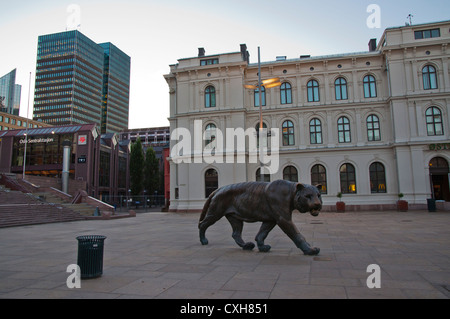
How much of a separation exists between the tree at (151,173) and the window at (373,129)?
4344 centimetres

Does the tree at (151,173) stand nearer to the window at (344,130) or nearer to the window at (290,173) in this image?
the window at (290,173)

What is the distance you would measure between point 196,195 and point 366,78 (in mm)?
21896

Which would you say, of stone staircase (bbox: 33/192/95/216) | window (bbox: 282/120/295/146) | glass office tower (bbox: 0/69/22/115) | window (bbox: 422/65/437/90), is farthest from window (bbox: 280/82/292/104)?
glass office tower (bbox: 0/69/22/115)

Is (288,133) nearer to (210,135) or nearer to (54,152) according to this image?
(210,135)

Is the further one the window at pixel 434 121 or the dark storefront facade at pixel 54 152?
the dark storefront facade at pixel 54 152

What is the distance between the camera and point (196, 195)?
3491cm

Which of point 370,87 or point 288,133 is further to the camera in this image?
point 288,133

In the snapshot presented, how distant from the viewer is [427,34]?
105ft

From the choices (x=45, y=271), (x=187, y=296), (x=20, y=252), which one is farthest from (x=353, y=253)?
(x=20, y=252)

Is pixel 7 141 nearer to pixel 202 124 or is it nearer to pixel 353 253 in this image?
pixel 202 124

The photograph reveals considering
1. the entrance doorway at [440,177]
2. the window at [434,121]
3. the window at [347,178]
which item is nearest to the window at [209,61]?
the window at [347,178]

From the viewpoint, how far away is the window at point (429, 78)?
31.7m

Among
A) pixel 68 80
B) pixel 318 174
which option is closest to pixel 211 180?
pixel 318 174

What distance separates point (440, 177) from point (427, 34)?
1429 centimetres
